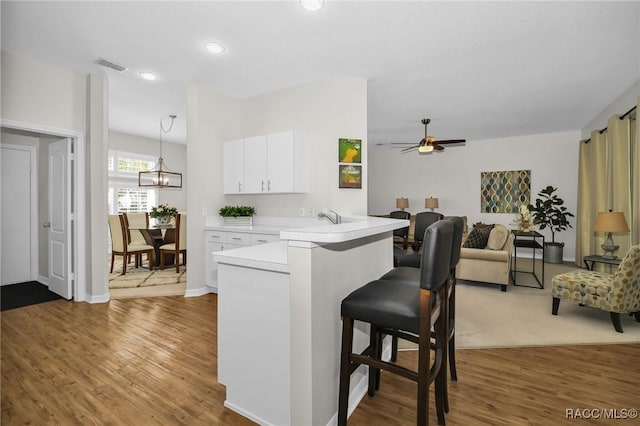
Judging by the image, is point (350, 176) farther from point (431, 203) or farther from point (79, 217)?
point (431, 203)

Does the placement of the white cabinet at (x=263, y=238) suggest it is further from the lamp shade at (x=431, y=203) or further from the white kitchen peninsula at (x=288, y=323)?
the lamp shade at (x=431, y=203)

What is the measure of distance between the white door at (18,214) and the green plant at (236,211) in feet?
9.89

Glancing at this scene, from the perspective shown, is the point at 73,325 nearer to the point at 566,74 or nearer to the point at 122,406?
the point at 122,406

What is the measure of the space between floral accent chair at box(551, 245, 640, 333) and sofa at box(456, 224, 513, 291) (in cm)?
90

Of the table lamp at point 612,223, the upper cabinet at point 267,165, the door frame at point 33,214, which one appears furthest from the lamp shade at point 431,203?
the door frame at point 33,214

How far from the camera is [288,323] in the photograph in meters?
1.51

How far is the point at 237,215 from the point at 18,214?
335 centimetres

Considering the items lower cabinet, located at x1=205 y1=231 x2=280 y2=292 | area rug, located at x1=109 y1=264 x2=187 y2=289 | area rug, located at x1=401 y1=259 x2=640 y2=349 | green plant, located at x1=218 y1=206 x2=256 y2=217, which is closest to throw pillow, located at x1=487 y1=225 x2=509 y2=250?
area rug, located at x1=401 y1=259 x2=640 y2=349

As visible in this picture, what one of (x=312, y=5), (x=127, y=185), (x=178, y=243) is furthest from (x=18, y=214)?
(x=312, y=5)

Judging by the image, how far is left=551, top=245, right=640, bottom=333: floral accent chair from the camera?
276 cm

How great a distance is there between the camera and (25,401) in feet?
6.04

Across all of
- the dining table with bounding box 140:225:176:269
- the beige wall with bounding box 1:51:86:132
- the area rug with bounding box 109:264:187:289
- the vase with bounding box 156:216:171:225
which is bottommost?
the area rug with bounding box 109:264:187:289

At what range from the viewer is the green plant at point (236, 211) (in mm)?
4207

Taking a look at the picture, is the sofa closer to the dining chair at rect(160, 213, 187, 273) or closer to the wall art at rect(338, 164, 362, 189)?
the wall art at rect(338, 164, 362, 189)
